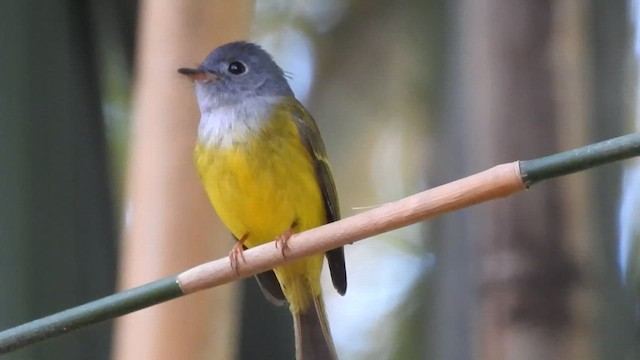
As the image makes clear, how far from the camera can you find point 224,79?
204 cm

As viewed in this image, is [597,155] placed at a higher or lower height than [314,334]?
higher

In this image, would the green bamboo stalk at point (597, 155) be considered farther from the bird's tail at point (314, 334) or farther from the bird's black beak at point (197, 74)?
the bird's tail at point (314, 334)

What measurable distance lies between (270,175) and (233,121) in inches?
6.6

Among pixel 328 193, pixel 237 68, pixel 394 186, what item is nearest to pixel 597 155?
pixel 328 193

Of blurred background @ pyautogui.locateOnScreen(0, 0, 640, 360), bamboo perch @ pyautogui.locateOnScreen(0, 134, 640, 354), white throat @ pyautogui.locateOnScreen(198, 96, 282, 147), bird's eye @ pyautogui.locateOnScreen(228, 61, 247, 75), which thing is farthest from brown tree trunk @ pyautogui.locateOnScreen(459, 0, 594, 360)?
bird's eye @ pyautogui.locateOnScreen(228, 61, 247, 75)

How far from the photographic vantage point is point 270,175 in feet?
5.86

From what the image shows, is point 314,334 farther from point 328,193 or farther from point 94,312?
point 94,312

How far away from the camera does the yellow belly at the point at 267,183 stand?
1.75 meters

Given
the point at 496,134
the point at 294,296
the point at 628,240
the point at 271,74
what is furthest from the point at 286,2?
the point at 496,134

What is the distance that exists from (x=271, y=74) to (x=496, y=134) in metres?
0.81

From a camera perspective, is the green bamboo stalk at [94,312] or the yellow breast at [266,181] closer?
the green bamboo stalk at [94,312]

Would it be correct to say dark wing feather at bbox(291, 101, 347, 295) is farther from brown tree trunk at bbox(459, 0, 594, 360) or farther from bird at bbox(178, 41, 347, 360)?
brown tree trunk at bbox(459, 0, 594, 360)

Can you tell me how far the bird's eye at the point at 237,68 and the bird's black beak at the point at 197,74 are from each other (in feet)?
0.47

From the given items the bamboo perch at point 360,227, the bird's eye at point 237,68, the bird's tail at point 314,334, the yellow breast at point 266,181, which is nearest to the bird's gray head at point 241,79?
the bird's eye at point 237,68
